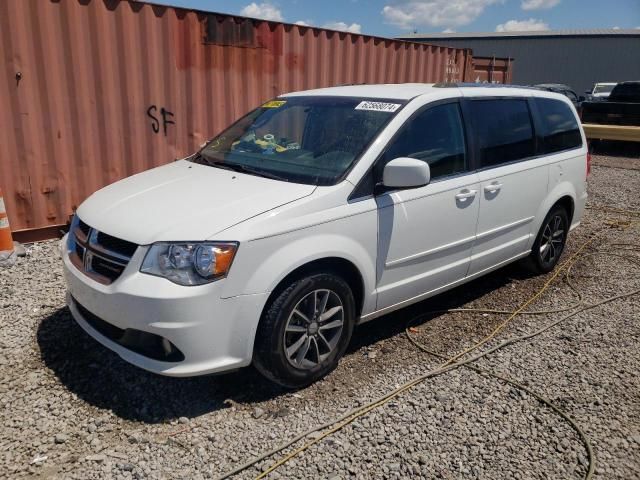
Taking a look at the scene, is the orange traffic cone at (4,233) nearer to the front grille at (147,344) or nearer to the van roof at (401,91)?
the front grille at (147,344)

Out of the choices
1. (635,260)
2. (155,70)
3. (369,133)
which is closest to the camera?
(369,133)

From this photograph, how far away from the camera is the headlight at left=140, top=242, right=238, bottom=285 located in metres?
2.80

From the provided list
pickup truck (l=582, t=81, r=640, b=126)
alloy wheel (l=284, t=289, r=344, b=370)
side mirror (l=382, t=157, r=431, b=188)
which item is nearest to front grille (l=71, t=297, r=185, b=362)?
alloy wheel (l=284, t=289, r=344, b=370)

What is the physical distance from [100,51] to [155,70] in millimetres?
669

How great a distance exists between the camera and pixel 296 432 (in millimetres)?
2932

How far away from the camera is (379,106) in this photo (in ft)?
12.3

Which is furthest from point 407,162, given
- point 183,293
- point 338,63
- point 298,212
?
point 338,63

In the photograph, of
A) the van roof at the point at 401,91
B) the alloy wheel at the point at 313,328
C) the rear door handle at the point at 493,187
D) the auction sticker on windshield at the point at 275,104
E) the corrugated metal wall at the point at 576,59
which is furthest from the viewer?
the corrugated metal wall at the point at 576,59

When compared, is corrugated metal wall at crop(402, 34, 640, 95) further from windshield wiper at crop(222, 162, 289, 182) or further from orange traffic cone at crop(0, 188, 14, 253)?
windshield wiper at crop(222, 162, 289, 182)

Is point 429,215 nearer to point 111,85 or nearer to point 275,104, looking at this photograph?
point 275,104

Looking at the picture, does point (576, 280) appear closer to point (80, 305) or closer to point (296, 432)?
point (296, 432)

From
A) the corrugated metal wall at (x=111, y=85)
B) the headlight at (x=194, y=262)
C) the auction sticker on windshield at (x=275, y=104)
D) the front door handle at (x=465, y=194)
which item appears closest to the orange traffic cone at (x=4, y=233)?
the corrugated metal wall at (x=111, y=85)

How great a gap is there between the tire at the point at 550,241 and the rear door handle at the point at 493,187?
3.49 ft

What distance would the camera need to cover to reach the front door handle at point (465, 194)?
393 centimetres
